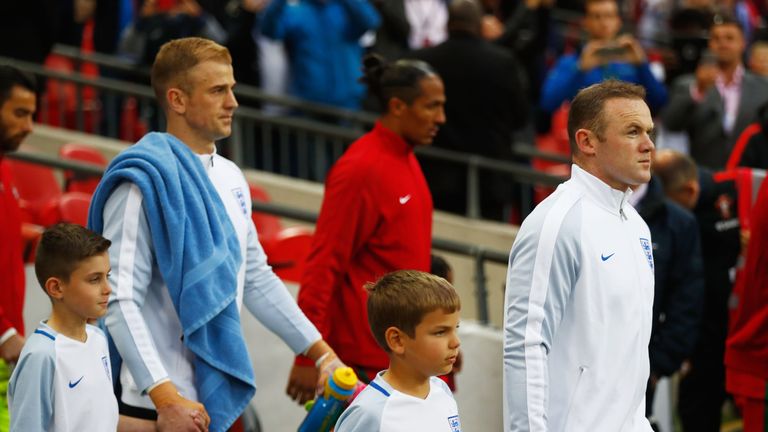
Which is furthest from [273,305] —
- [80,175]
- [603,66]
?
[603,66]

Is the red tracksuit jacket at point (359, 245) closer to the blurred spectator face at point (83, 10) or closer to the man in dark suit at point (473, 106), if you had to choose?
the man in dark suit at point (473, 106)

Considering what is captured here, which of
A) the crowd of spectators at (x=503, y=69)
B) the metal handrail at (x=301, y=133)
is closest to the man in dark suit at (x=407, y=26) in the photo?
the crowd of spectators at (x=503, y=69)

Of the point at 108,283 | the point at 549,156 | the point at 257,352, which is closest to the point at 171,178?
the point at 108,283

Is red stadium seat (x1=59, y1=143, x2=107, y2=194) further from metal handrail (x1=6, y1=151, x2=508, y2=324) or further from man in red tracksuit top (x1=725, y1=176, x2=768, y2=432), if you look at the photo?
man in red tracksuit top (x1=725, y1=176, x2=768, y2=432)

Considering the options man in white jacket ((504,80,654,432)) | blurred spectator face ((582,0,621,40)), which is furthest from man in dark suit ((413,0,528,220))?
man in white jacket ((504,80,654,432))

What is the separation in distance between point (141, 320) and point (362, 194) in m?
1.50

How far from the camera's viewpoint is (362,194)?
610cm

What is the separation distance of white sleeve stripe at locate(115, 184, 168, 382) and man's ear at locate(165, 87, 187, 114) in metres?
0.39

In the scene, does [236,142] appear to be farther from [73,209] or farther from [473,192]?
[73,209]

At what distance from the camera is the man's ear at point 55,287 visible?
4934mm

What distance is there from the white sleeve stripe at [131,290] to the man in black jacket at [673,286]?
115 inches

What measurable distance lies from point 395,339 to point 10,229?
2099mm

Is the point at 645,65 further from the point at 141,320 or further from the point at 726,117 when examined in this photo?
the point at 141,320

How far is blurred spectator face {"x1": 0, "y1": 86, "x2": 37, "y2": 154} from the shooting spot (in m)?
6.12
